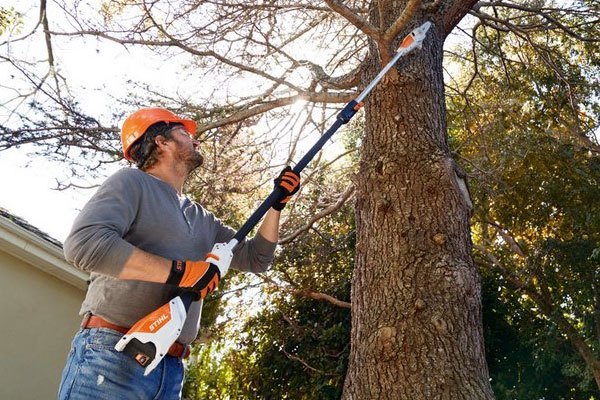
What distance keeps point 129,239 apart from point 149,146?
1.87 ft

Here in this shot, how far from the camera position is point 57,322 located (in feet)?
20.7

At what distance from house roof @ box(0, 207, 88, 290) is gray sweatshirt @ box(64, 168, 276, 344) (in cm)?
386

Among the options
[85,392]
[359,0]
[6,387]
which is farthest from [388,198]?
[6,387]

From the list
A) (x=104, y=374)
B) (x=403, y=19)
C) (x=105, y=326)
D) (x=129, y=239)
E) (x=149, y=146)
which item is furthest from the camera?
(x=403, y=19)

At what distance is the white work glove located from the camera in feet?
7.57

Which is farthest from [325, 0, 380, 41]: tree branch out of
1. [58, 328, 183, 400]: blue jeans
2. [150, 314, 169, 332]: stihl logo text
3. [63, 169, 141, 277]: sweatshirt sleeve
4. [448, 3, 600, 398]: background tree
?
[448, 3, 600, 398]: background tree

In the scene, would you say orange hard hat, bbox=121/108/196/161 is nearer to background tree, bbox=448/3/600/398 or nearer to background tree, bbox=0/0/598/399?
background tree, bbox=0/0/598/399

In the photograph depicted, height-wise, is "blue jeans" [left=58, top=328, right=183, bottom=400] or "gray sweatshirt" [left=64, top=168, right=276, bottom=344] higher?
"gray sweatshirt" [left=64, top=168, right=276, bottom=344]

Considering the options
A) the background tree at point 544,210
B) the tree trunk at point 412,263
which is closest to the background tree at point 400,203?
the tree trunk at point 412,263

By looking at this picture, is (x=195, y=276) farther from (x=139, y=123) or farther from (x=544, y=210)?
(x=544, y=210)

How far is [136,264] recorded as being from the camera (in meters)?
2.01

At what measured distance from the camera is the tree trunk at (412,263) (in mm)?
2553

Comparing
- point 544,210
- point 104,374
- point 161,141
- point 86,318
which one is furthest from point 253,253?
point 544,210

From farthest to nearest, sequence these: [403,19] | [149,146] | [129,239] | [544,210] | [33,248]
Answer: [544,210], [33,248], [403,19], [149,146], [129,239]
